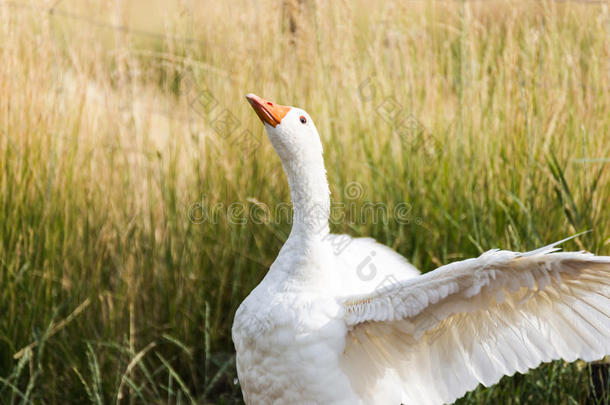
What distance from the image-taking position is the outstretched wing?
78.4 inches

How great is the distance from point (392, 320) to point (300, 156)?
60 centimetres

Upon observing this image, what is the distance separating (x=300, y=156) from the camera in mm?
2338

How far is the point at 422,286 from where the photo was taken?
81.7 inches

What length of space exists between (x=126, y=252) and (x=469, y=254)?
1.63 meters

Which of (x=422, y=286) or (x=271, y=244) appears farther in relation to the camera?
(x=271, y=244)

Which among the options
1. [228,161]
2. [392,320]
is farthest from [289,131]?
[228,161]

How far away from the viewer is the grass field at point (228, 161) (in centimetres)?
326

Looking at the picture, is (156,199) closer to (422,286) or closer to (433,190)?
(433,190)

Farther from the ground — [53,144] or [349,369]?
[53,144]

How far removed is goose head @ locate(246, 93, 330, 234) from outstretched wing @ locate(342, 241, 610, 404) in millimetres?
308

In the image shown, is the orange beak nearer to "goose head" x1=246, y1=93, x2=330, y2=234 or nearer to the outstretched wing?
"goose head" x1=246, y1=93, x2=330, y2=234

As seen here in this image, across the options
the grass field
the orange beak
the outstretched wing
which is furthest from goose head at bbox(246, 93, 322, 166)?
the grass field

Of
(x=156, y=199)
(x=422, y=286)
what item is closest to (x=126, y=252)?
(x=156, y=199)

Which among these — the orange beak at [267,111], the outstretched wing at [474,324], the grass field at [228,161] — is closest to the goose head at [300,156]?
the orange beak at [267,111]
